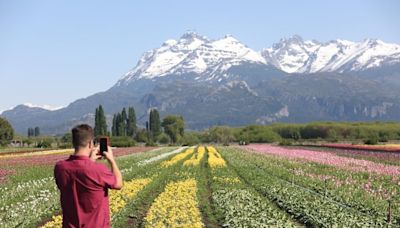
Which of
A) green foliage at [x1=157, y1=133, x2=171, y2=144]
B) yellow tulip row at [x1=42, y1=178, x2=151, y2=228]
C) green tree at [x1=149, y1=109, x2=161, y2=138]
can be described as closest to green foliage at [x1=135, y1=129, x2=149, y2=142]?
green foliage at [x1=157, y1=133, x2=171, y2=144]

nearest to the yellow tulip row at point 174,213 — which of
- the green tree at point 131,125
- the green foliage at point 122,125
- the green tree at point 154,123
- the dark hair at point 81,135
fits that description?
the dark hair at point 81,135

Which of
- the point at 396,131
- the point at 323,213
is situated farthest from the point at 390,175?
the point at 396,131

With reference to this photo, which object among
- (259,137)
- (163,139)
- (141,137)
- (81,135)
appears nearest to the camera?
(81,135)

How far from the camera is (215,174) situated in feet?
111

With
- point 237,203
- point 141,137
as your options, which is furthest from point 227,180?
point 141,137

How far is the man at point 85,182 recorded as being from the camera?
741cm

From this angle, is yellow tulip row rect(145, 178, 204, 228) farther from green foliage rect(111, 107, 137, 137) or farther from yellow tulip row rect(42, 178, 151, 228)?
green foliage rect(111, 107, 137, 137)

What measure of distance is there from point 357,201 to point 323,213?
3323mm

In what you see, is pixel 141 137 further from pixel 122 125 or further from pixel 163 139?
pixel 163 139

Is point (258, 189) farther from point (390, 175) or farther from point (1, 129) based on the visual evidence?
point (1, 129)

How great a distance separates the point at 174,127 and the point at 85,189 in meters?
162

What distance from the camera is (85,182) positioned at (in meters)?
7.45

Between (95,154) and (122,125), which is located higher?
(122,125)

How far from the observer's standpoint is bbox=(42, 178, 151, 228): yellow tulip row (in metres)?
15.2
